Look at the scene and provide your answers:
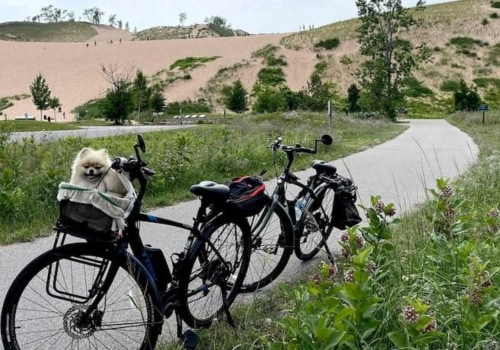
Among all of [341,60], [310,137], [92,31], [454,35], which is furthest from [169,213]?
[92,31]

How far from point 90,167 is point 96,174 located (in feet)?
0.18

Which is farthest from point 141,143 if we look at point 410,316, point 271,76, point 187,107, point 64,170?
point 271,76

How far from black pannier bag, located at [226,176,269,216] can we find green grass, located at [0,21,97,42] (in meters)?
147

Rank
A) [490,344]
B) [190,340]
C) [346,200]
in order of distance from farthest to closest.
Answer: [346,200] → [190,340] → [490,344]

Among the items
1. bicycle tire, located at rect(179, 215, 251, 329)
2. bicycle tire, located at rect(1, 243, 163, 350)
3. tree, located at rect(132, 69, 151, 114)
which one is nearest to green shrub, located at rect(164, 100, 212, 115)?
tree, located at rect(132, 69, 151, 114)

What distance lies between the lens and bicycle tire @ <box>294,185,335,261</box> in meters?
4.78

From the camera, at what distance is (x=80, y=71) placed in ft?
267

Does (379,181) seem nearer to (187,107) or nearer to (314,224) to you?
(314,224)

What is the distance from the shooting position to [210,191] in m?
3.29

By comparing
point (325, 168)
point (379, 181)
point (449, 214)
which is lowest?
point (379, 181)

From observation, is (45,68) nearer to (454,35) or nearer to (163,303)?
(454,35)

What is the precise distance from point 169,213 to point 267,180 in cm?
319

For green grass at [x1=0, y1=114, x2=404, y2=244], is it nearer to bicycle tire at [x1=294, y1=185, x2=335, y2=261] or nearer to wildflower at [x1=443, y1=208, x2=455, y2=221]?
bicycle tire at [x1=294, y1=185, x2=335, y2=261]

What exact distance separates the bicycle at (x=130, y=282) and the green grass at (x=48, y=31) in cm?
14668
